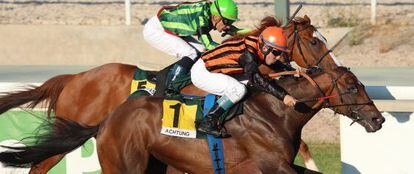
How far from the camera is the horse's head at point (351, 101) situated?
6238 mm

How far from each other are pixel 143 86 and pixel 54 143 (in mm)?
1270

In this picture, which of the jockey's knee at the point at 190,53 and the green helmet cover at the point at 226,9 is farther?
the jockey's knee at the point at 190,53

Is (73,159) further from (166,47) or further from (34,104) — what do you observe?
(166,47)

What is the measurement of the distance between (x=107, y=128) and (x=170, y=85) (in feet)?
3.44

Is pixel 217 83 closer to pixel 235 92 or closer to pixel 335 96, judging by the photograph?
pixel 235 92

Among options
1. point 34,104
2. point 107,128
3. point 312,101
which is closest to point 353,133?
point 312,101

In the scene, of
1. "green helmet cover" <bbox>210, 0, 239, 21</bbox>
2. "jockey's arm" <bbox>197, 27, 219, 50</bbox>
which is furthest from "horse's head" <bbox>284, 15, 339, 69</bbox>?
"jockey's arm" <bbox>197, 27, 219, 50</bbox>

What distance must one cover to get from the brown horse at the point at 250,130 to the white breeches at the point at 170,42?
147 centimetres

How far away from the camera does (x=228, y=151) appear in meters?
6.41

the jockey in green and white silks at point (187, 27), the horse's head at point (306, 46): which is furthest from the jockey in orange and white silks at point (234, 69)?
the horse's head at point (306, 46)

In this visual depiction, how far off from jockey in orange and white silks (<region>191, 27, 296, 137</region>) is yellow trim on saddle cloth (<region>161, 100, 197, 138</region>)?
0.25 ft

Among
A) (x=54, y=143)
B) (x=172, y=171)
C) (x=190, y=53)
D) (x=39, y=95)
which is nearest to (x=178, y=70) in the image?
(x=190, y=53)

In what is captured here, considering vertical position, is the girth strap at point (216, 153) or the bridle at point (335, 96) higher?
the bridle at point (335, 96)

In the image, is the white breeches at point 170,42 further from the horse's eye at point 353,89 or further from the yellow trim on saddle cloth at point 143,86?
the horse's eye at point 353,89
